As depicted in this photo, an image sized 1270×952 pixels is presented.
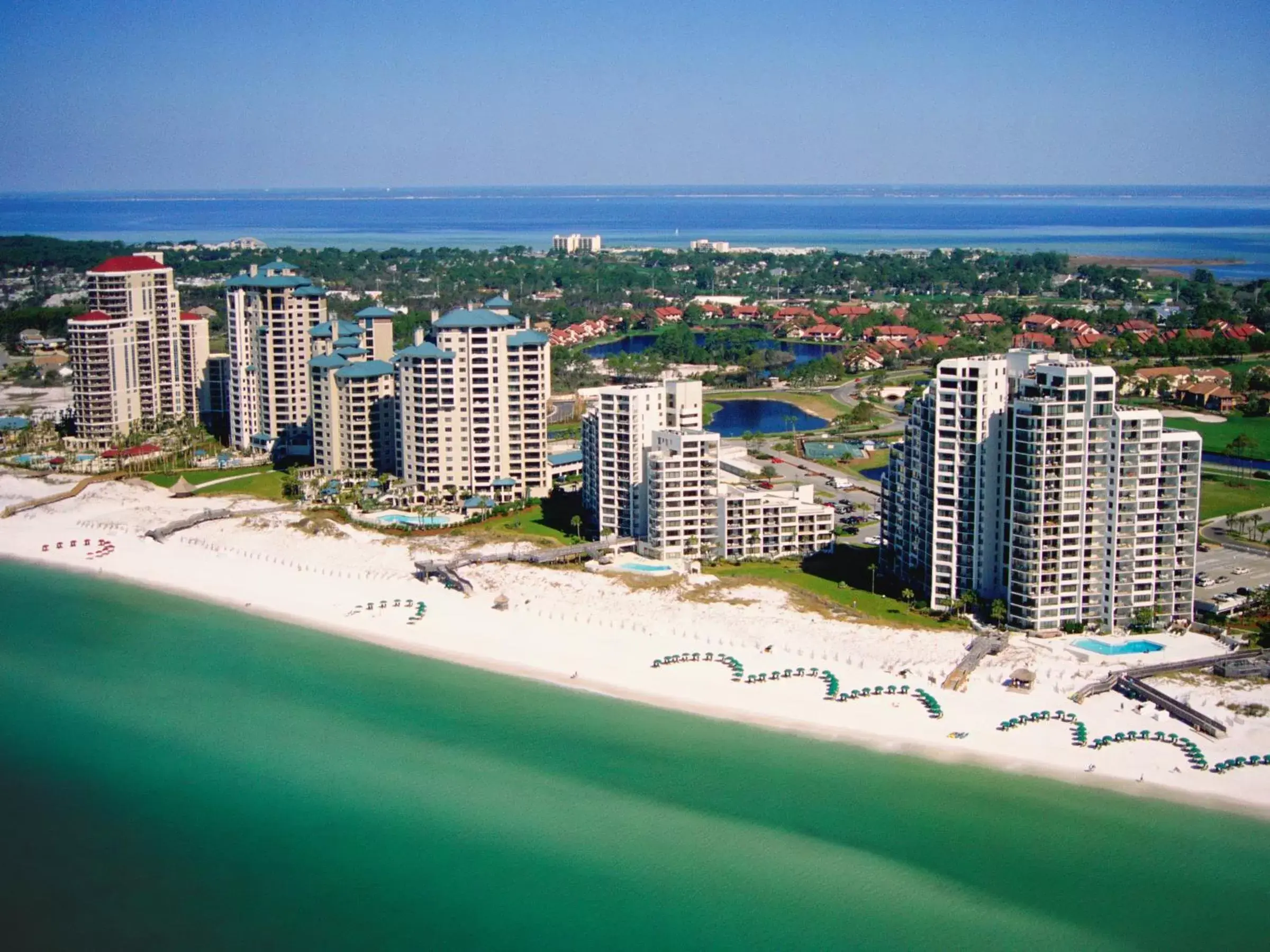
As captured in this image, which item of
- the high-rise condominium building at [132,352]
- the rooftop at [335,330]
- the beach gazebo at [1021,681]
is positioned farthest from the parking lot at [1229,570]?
the high-rise condominium building at [132,352]

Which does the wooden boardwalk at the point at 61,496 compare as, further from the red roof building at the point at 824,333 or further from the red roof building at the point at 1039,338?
the red roof building at the point at 824,333

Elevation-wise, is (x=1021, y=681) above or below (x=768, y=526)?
below

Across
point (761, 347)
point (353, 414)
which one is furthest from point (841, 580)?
point (761, 347)

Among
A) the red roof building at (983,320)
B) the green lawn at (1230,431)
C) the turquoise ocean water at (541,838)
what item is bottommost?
the turquoise ocean water at (541,838)

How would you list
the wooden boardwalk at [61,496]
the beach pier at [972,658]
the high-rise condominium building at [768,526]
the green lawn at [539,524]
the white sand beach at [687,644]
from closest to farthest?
the white sand beach at [687,644], the beach pier at [972,658], the high-rise condominium building at [768,526], the green lawn at [539,524], the wooden boardwalk at [61,496]

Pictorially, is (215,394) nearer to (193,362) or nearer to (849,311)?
(193,362)

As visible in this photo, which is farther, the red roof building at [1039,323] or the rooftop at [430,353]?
the red roof building at [1039,323]
